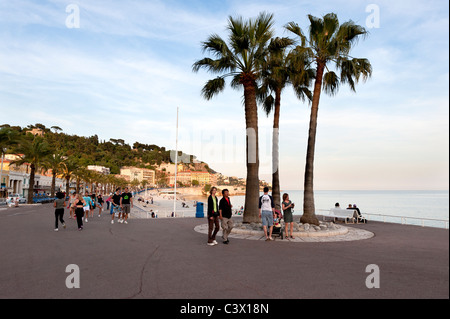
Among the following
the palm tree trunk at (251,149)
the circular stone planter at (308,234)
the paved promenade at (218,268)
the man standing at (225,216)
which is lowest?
the circular stone planter at (308,234)

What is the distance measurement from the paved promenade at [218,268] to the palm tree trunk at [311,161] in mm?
3919

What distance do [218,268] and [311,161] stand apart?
920 cm

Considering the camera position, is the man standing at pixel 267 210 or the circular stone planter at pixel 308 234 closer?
the man standing at pixel 267 210

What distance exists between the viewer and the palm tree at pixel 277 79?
14203 mm

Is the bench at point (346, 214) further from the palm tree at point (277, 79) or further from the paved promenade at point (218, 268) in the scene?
the paved promenade at point (218, 268)

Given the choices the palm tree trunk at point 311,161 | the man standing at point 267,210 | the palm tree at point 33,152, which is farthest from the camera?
the palm tree at point 33,152

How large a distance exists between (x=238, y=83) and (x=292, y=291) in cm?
1226

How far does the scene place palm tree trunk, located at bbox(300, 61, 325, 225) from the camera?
13.5 metres

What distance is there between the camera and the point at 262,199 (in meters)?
9.80

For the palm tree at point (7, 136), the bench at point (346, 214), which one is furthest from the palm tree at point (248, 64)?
the palm tree at point (7, 136)

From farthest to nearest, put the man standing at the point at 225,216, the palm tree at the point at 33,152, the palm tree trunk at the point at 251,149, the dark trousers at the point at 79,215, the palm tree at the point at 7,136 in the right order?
the palm tree at the point at 33,152 → the palm tree at the point at 7,136 → the palm tree trunk at the point at 251,149 → the dark trousers at the point at 79,215 → the man standing at the point at 225,216

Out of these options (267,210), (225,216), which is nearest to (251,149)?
(267,210)

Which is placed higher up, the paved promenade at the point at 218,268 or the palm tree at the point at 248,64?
the palm tree at the point at 248,64
